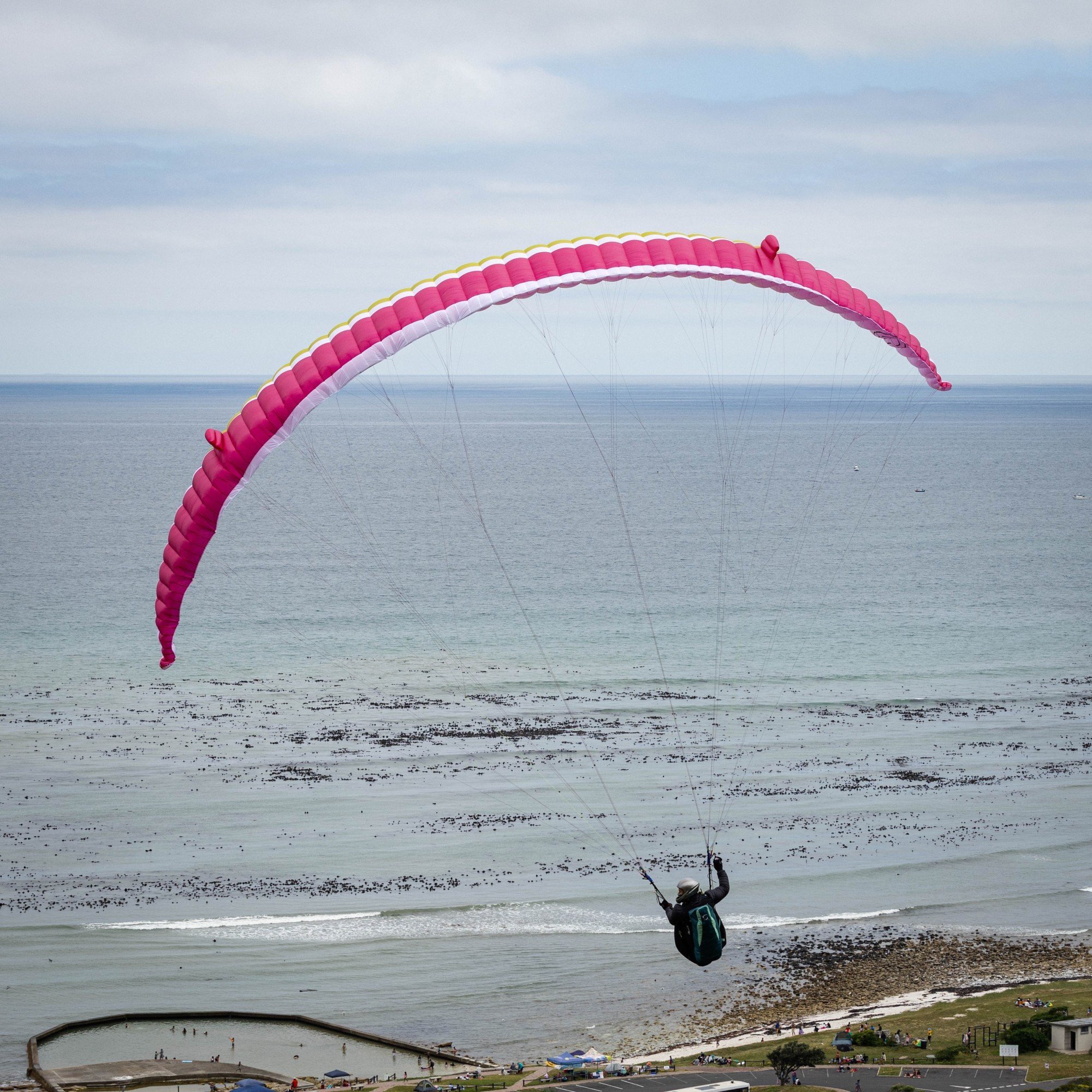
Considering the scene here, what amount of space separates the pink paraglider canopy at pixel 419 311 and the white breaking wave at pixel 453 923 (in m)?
17.8

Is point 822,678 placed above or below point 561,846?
above

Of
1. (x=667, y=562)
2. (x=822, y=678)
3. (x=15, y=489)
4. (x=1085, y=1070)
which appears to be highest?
(x=15, y=489)

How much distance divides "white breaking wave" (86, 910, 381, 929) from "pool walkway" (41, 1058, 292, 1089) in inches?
228

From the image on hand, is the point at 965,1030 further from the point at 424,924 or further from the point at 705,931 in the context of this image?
the point at 705,931

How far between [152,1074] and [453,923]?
8917mm

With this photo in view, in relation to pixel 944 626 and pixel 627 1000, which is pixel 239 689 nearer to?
pixel 627 1000

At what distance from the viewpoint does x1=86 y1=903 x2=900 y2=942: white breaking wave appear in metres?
30.8

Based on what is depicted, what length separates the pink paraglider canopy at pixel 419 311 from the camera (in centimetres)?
1458

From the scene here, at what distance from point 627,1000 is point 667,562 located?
5842cm

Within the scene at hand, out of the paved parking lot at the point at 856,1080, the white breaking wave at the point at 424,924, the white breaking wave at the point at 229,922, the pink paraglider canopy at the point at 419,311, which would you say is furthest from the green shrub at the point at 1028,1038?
the white breaking wave at the point at 229,922

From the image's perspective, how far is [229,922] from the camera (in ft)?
102

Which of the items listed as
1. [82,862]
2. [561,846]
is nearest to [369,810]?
[561,846]

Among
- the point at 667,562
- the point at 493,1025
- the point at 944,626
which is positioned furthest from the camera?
the point at 667,562

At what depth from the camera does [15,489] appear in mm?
126812
